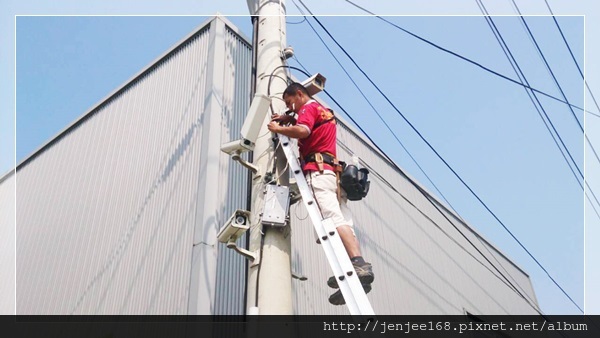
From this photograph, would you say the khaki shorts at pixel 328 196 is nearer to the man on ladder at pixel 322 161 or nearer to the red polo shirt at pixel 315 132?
the man on ladder at pixel 322 161

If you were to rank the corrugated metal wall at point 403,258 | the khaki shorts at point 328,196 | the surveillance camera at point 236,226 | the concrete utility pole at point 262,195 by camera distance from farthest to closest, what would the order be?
the corrugated metal wall at point 403,258 → the surveillance camera at point 236,226 → the khaki shorts at point 328,196 → the concrete utility pole at point 262,195

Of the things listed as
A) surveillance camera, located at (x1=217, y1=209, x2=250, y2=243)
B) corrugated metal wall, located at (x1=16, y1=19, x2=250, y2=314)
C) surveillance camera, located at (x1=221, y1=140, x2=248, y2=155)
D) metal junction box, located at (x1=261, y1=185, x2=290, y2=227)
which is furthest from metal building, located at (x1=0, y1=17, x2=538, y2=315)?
metal junction box, located at (x1=261, y1=185, x2=290, y2=227)

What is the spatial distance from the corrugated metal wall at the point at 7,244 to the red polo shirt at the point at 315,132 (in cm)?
573

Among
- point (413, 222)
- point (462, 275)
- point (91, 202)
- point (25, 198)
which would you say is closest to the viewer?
point (91, 202)

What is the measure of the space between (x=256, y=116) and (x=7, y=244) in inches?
278

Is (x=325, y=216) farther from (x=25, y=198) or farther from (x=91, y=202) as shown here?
(x=25, y=198)

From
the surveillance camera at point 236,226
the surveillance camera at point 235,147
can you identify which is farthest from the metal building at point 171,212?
the surveillance camera at point 235,147

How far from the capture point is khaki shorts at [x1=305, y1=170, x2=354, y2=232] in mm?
4676

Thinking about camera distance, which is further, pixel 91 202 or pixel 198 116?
pixel 91 202

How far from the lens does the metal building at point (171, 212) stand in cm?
629

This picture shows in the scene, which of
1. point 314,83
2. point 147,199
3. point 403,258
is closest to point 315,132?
point 314,83
